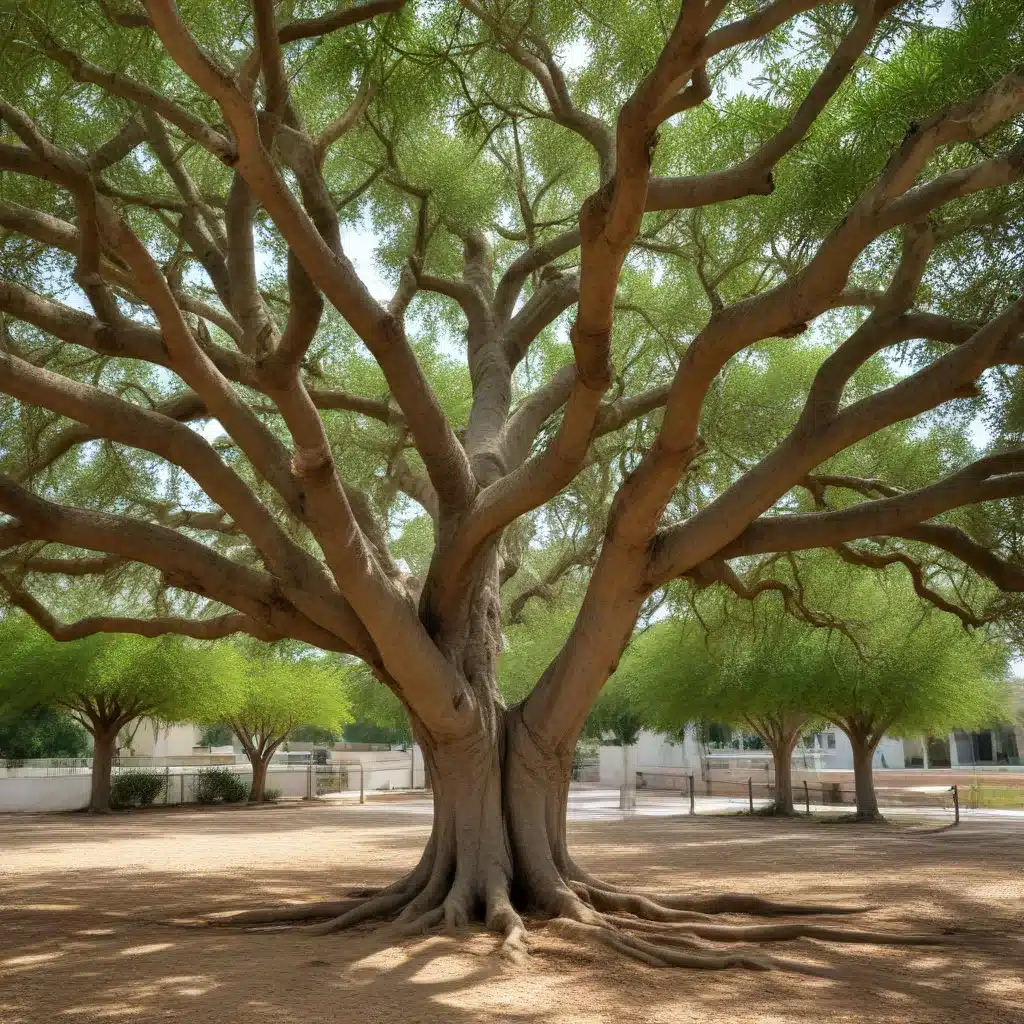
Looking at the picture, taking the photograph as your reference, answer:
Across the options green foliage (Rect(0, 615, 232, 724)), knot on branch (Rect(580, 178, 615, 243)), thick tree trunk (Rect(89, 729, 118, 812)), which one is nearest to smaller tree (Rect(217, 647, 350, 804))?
green foliage (Rect(0, 615, 232, 724))

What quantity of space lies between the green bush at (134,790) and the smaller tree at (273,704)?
282cm

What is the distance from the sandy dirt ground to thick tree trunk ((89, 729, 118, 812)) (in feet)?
50.4

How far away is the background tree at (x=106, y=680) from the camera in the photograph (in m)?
27.5

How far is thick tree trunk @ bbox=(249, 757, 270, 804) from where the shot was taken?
3341 cm

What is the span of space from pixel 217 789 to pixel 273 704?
3943mm

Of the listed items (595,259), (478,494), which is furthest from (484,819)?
(595,259)

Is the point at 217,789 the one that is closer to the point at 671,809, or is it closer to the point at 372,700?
the point at 372,700

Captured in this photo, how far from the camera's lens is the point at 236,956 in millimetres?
6785

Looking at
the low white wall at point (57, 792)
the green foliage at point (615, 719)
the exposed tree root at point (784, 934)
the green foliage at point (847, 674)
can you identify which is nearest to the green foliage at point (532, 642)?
the green foliage at point (847, 674)

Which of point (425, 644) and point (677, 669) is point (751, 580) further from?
point (677, 669)

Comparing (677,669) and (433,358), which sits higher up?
(433,358)

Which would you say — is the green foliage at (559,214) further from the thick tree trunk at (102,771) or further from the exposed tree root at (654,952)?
the thick tree trunk at (102,771)

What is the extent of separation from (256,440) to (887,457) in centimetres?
928

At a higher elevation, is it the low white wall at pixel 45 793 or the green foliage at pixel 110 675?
the green foliage at pixel 110 675
